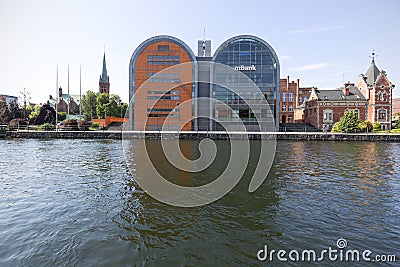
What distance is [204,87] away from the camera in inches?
2436

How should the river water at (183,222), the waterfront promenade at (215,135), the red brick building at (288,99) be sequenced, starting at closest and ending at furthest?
the river water at (183,222) < the waterfront promenade at (215,135) < the red brick building at (288,99)

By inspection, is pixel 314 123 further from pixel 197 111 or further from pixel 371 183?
pixel 371 183

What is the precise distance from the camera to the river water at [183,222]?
25.8 feet

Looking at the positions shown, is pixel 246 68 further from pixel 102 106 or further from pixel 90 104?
pixel 90 104

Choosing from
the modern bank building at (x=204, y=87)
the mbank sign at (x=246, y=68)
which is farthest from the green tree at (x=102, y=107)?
the mbank sign at (x=246, y=68)

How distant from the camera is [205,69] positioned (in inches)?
2440

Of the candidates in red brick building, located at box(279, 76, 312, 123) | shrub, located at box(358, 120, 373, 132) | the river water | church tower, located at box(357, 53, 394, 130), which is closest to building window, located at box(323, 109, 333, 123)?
shrub, located at box(358, 120, 373, 132)

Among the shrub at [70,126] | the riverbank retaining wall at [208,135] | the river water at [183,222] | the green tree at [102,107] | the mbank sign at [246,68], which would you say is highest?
the mbank sign at [246,68]

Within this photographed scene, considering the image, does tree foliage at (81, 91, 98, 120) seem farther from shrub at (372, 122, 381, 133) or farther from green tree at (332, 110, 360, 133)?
shrub at (372, 122, 381, 133)

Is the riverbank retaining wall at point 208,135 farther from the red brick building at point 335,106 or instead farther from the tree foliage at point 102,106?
the tree foliage at point 102,106

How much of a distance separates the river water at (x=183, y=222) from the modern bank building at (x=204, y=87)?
41.9 metres

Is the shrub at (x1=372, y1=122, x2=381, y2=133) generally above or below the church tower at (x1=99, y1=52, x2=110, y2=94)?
below

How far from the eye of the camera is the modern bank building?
190ft

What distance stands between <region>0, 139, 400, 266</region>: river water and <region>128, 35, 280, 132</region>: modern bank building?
41.9m
